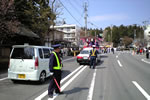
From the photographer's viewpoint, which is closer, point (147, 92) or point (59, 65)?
point (59, 65)

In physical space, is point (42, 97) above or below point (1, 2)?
below

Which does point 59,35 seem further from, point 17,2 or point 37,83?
point 37,83

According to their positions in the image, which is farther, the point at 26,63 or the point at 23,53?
the point at 23,53

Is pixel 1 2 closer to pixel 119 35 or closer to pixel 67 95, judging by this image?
Answer: pixel 67 95

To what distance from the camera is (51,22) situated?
1842 centimetres

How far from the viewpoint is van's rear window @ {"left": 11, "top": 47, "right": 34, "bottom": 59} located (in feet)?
20.2

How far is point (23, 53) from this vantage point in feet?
20.4

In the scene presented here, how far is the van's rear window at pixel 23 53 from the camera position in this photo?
6172 mm

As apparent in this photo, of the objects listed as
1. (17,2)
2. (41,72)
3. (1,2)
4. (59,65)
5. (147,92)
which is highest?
(17,2)

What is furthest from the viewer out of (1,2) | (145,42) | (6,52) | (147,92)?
(145,42)

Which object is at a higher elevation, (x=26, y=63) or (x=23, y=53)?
(x=23, y=53)

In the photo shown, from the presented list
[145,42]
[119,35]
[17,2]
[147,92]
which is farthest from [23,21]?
[119,35]

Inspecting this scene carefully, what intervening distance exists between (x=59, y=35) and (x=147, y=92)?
38.1 meters

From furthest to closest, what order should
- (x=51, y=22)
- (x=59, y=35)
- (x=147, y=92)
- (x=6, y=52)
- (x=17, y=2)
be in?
(x=59, y=35) < (x=51, y=22) < (x=17, y=2) < (x=6, y=52) < (x=147, y=92)
